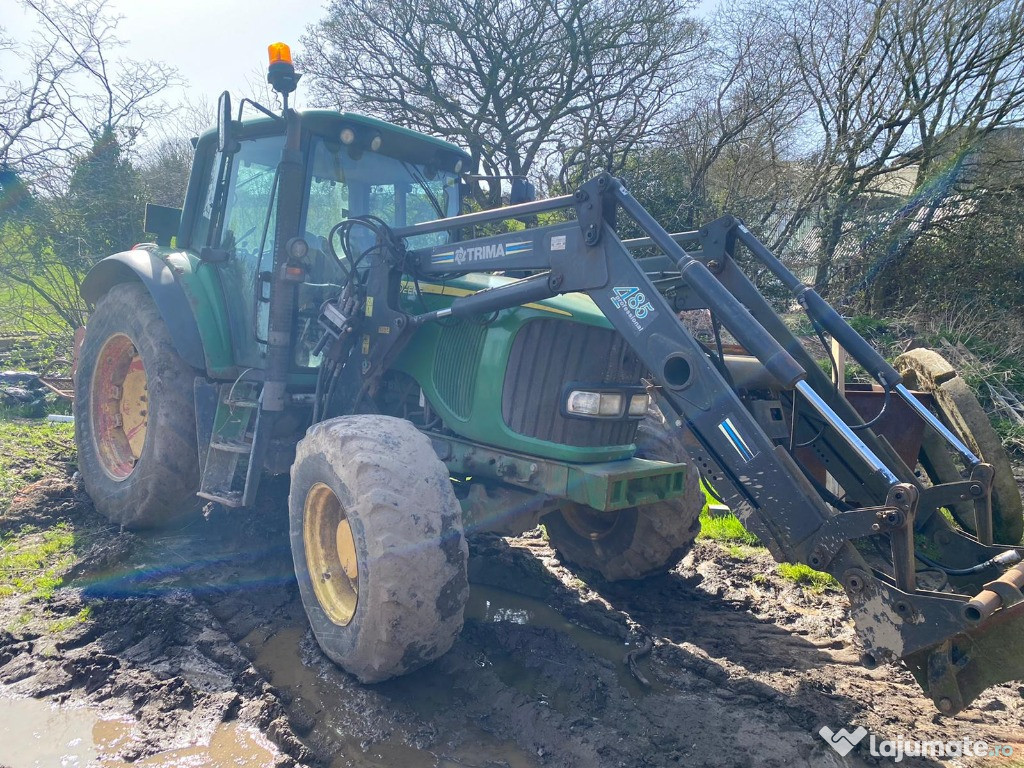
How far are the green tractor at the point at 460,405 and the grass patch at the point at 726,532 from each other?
123 cm

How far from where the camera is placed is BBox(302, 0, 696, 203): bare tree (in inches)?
522

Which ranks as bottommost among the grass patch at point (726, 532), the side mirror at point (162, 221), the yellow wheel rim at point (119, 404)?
the grass patch at point (726, 532)

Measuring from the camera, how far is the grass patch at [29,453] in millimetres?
5453

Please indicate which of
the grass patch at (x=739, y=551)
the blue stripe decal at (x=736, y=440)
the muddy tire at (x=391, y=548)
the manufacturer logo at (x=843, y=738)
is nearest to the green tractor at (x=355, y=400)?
the muddy tire at (x=391, y=548)

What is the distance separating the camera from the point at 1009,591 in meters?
2.33

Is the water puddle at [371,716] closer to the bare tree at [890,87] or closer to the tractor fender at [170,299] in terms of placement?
the tractor fender at [170,299]

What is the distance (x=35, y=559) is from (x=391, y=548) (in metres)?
2.86

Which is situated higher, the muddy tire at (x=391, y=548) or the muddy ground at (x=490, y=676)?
the muddy tire at (x=391, y=548)

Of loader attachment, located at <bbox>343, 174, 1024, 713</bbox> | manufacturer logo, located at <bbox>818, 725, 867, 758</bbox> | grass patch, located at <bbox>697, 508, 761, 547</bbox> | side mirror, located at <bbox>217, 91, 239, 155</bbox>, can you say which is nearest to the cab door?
side mirror, located at <bbox>217, 91, 239, 155</bbox>

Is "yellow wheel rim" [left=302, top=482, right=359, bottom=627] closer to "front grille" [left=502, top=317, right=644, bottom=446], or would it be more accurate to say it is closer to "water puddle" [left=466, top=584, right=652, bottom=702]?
"water puddle" [left=466, top=584, right=652, bottom=702]

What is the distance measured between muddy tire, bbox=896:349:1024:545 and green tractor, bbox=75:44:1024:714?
0.05 m

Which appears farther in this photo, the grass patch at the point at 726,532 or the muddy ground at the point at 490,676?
the grass patch at the point at 726,532

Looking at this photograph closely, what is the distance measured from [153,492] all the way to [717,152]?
1047 cm

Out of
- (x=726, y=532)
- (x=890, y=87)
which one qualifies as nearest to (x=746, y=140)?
(x=890, y=87)
